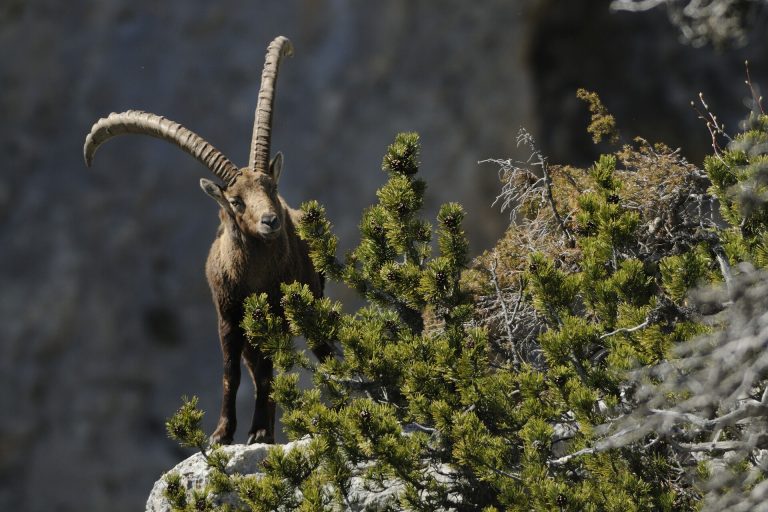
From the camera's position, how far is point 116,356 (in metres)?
16.0

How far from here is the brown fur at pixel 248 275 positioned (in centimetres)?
760

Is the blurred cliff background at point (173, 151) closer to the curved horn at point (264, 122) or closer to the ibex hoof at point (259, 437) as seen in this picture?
the curved horn at point (264, 122)

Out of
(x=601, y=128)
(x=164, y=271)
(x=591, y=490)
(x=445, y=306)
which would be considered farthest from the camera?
(x=164, y=271)

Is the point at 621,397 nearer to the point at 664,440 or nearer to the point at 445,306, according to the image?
the point at 664,440

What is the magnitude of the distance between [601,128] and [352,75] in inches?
332

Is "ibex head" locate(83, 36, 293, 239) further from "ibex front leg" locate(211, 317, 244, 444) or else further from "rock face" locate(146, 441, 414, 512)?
"rock face" locate(146, 441, 414, 512)

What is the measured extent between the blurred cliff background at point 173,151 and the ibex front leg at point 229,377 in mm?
8043

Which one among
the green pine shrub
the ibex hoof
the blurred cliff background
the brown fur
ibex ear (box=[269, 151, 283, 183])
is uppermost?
the blurred cliff background

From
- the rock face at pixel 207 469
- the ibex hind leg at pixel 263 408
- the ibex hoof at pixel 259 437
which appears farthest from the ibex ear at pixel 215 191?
the rock face at pixel 207 469

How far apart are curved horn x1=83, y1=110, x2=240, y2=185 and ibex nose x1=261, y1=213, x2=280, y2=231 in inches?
20.9

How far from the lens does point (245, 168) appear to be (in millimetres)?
7926

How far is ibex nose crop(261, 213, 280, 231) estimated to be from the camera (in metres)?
7.39

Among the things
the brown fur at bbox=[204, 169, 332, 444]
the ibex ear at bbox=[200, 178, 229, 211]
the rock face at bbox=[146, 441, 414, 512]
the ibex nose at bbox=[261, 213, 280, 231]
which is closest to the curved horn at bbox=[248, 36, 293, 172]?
the brown fur at bbox=[204, 169, 332, 444]

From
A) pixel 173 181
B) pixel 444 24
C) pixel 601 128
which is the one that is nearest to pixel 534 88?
pixel 444 24
